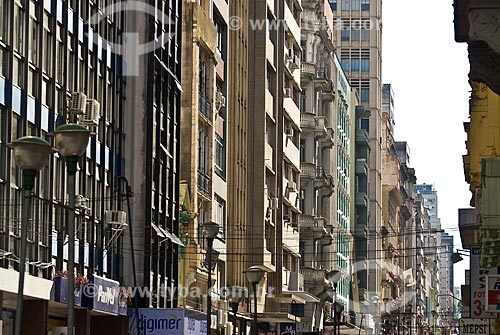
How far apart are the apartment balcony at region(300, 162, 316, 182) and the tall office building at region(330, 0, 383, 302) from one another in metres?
48.5

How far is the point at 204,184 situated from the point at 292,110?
24909 mm

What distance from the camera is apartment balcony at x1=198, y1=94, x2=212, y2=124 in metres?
56.3

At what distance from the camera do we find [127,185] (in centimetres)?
4503

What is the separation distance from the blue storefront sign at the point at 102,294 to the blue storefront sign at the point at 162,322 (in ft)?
4.07

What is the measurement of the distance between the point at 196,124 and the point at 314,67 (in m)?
34.0

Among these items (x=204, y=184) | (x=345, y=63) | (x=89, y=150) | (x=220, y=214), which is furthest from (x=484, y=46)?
(x=345, y=63)

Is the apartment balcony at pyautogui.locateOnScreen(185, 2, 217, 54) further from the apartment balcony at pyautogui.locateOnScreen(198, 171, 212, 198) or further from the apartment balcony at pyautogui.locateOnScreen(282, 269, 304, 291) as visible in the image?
the apartment balcony at pyautogui.locateOnScreen(282, 269, 304, 291)

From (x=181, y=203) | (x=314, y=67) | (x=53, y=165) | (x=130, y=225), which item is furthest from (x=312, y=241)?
(x=53, y=165)

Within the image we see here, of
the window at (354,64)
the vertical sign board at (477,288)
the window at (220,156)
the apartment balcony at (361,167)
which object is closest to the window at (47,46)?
the vertical sign board at (477,288)

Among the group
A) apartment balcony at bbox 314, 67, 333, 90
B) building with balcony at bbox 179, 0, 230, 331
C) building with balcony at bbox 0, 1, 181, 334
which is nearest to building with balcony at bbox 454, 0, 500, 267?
building with balcony at bbox 0, 1, 181, 334

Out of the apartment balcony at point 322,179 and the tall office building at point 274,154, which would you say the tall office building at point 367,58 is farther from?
the tall office building at point 274,154

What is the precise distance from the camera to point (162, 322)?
4272cm

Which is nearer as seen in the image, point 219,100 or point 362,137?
point 219,100

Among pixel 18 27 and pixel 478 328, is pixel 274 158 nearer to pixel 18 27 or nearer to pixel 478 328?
pixel 478 328
